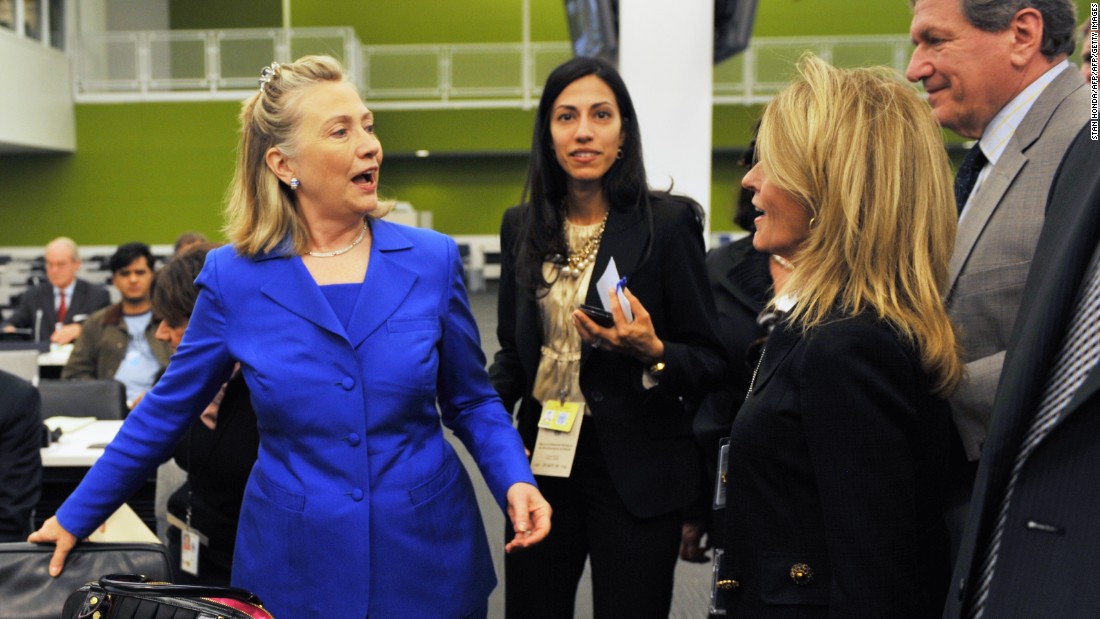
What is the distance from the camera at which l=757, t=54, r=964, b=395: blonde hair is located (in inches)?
54.0

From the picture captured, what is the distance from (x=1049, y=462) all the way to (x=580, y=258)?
1433 millimetres

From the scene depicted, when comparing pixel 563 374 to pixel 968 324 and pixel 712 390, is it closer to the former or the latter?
pixel 712 390

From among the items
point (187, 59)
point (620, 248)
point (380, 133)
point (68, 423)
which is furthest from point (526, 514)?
point (187, 59)

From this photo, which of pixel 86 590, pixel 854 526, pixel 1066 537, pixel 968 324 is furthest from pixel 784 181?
pixel 86 590

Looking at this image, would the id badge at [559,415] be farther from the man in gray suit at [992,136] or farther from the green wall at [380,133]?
the green wall at [380,133]

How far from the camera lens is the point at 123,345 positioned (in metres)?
5.47

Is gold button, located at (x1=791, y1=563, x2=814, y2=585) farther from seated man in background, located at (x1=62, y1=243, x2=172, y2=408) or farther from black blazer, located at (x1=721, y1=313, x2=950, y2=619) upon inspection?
seated man in background, located at (x1=62, y1=243, x2=172, y2=408)

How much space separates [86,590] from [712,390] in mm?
1325

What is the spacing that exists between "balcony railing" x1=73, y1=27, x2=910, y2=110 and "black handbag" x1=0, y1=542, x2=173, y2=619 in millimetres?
14744

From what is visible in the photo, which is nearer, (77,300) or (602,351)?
(602,351)

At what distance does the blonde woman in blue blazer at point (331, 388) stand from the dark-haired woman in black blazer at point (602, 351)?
36 centimetres

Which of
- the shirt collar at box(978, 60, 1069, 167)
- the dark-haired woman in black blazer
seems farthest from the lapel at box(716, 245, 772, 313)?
the shirt collar at box(978, 60, 1069, 167)

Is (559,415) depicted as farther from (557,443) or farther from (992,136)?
(992,136)

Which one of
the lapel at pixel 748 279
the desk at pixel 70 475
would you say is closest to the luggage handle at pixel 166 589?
the lapel at pixel 748 279
